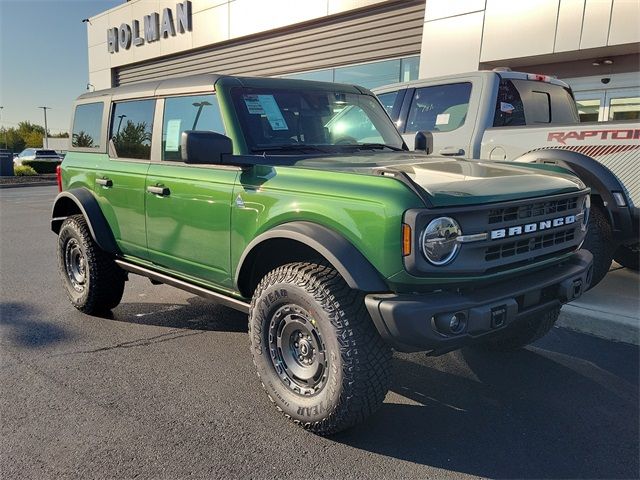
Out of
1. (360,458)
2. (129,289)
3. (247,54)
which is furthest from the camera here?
(247,54)

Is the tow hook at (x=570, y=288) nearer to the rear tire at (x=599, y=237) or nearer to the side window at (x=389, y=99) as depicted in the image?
the rear tire at (x=599, y=237)

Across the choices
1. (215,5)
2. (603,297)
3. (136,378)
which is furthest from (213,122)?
(215,5)

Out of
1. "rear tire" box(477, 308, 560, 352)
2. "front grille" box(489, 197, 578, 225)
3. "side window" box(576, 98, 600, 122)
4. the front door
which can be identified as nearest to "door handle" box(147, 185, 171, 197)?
the front door

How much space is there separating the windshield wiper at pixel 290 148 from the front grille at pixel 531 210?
133 cm

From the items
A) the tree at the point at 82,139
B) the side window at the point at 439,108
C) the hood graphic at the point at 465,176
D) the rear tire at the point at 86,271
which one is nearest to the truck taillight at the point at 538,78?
the side window at the point at 439,108

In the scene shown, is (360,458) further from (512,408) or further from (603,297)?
(603,297)

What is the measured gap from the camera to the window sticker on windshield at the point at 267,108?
11.5ft

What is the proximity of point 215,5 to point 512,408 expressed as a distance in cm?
1791

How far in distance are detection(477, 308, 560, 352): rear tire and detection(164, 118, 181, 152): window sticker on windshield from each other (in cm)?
260

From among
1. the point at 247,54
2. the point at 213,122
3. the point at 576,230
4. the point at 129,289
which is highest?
the point at 247,54

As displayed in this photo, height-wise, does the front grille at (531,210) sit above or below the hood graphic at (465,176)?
below

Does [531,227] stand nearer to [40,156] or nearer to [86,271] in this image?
[86,271]

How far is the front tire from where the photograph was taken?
8.53 feet

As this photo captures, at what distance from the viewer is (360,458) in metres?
2.64
